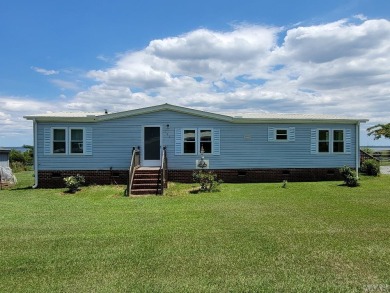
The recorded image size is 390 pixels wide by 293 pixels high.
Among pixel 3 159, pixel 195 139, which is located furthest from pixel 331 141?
pixel 3 159

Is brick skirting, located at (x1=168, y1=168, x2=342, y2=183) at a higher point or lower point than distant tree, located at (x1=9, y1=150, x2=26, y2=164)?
lower

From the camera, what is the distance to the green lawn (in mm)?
4570

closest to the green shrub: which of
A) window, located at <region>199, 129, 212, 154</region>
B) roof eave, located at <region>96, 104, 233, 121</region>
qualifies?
roof eave, located at <region>96, 104, 233, 121</region>

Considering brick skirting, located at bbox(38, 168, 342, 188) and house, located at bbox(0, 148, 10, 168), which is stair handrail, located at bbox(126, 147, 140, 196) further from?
house, located at bbox(0, 148, 10, 168)

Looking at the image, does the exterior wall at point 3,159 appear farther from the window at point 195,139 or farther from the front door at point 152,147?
the window at point 195,139

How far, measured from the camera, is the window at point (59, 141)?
1639 centimetres

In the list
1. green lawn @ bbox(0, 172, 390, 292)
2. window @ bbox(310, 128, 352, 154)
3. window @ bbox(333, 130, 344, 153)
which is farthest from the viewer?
window @ bbox(333, 130, 344, 153)

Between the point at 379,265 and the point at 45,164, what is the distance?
14.8m

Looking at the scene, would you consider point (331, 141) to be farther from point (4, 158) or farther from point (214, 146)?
point (4, 158)

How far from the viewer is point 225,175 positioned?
16891 millimetres

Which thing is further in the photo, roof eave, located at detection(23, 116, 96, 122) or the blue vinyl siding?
the blue vinyl siding

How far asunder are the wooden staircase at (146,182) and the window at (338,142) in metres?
9.15

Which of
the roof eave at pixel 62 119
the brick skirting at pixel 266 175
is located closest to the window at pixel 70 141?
the roof eave at pixel 62 119

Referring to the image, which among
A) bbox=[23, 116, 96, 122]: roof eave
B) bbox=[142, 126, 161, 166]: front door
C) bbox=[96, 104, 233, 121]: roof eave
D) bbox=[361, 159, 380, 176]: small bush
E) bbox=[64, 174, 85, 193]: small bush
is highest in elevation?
bbox=[96, 104, 233, 121]: roof eave
